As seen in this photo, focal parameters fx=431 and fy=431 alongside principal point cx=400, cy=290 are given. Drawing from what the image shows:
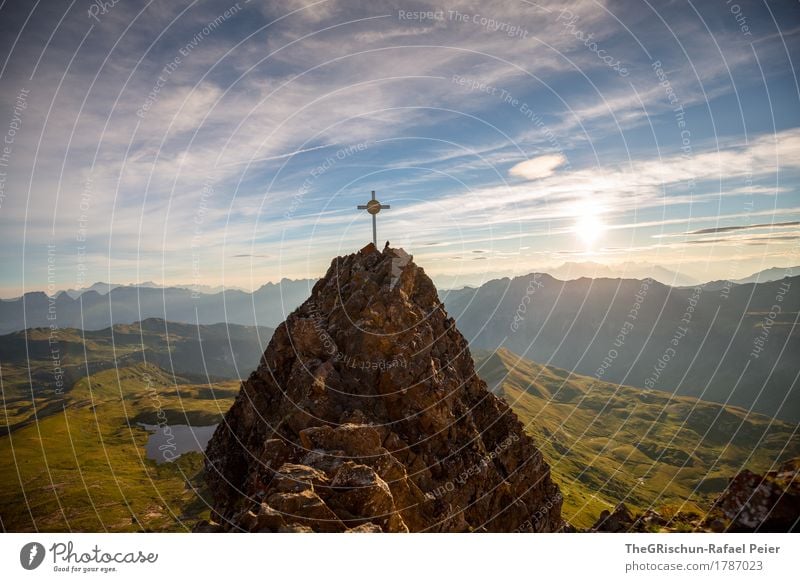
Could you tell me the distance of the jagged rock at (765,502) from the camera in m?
17.1

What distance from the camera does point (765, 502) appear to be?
17.5m

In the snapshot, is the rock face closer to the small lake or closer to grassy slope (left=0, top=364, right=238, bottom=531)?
grassy slope (left=0, top=364, right=238, bottom=531)

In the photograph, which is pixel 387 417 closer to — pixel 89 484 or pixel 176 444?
pixel 176 444

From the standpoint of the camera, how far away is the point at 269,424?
3122cm

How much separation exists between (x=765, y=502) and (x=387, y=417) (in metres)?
20.1

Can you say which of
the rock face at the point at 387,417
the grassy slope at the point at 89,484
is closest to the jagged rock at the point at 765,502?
the rock face at the point at 387,417

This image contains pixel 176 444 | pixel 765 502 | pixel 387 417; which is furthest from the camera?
pixel 176 444

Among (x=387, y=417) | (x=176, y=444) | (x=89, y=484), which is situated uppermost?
(x=387, y=417)

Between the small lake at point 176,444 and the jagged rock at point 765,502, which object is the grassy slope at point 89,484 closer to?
the small lake at point 176,444

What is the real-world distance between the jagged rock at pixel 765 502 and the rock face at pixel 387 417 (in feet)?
47.5

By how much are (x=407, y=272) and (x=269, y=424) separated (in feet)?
52.1

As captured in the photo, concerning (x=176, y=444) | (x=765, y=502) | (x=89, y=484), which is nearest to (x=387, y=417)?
(x=765, y=502)

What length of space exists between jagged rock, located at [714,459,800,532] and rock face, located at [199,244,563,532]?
14471mm
